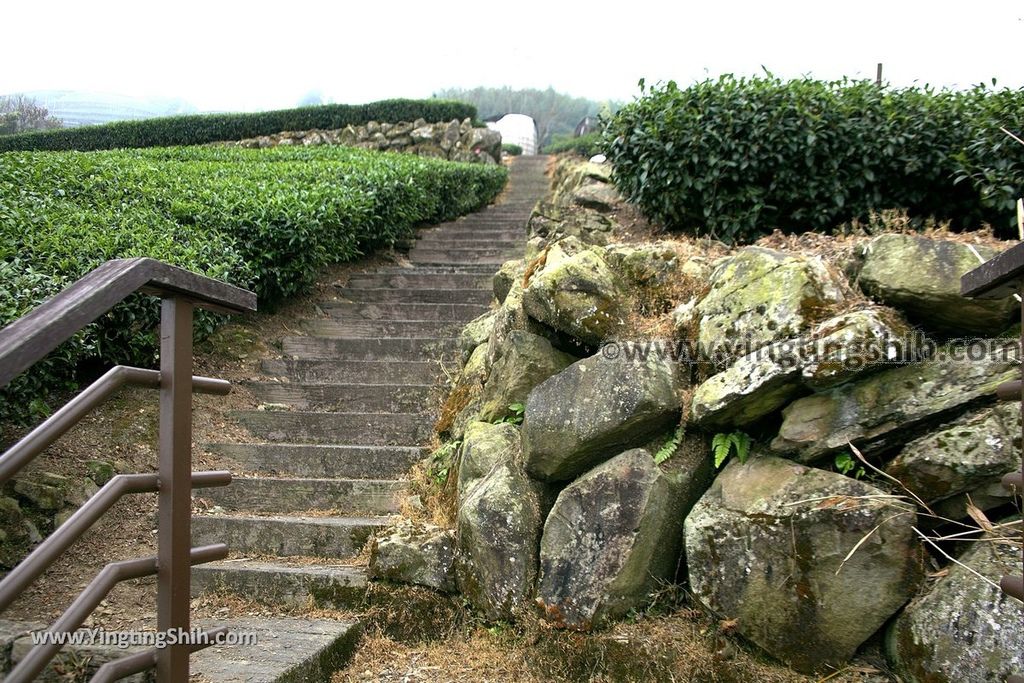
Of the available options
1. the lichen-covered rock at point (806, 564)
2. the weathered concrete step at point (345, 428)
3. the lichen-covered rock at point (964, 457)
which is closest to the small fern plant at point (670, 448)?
the lichen-covered rock at point (806, 564)

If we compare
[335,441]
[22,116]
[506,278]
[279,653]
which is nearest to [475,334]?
[506,278]

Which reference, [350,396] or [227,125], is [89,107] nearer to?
[227,125]

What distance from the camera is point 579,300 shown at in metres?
4.52

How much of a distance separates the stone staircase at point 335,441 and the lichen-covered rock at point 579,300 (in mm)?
1414

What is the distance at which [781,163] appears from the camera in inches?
224

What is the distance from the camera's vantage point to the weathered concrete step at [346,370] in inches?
256

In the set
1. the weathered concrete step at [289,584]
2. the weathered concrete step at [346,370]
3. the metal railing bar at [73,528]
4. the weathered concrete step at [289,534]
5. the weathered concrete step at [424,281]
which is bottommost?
the weathered concrete step at [289,584]

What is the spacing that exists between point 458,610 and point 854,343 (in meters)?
2.27

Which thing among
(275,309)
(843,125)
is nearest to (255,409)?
(275,309)

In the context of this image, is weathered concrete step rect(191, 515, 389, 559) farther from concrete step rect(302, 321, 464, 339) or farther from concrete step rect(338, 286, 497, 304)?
concrete step rect(338, 286, 497, 304)

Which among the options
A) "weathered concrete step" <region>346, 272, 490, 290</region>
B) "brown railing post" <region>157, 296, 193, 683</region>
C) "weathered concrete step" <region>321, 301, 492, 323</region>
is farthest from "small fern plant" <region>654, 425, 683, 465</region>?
"weathered concrete step" <region>346, 272, 490, 290</region>

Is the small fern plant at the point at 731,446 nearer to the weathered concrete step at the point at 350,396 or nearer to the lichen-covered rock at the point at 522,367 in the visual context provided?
the lichen-covered rock at the point at 522,367

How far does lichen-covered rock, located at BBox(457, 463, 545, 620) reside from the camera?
392 cm

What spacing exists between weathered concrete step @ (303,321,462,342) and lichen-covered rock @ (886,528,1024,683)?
4686 millimetres
